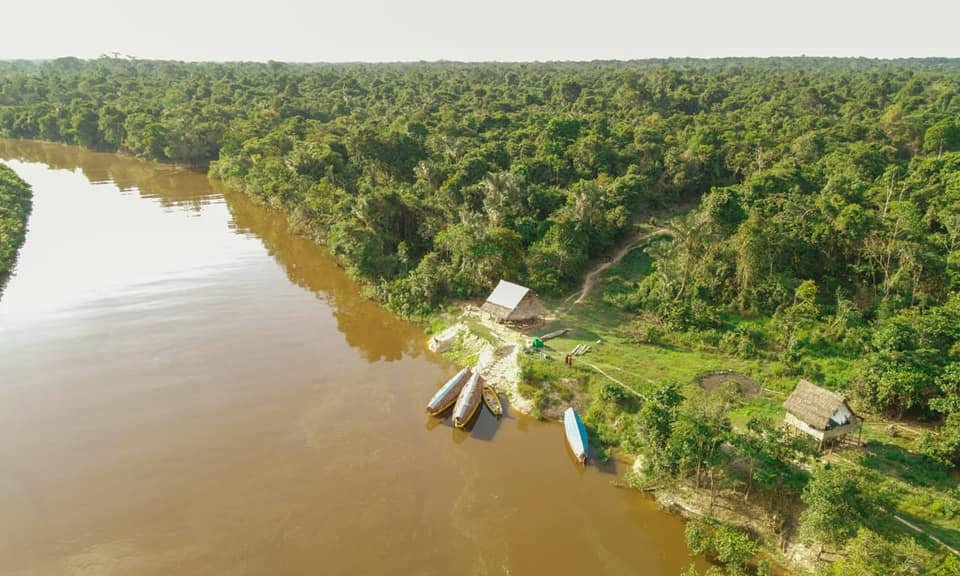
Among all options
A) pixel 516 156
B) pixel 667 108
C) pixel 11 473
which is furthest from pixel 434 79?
pixel 11 473

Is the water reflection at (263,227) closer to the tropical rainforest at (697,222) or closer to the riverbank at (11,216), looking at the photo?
the tropical rainforest at (697,222)

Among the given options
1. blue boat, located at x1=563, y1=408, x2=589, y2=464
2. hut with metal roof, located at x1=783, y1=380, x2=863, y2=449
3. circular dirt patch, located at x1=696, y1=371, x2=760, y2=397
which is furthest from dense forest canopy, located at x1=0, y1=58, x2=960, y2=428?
blue boat, located at x1=563, y1=408, x2=589, y2=464

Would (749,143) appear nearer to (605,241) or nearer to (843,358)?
(605,241)

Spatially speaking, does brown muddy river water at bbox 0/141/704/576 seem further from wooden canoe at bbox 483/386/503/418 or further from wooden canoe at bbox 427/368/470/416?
wooden canoe at bbox 427/368/470/416

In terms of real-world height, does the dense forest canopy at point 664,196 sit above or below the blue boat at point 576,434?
above

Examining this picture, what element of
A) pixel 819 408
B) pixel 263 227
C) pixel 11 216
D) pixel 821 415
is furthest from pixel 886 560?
pixel 11 216

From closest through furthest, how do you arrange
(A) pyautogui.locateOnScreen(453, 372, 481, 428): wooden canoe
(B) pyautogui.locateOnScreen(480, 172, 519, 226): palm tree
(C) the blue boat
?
(C) the blue boat < (A) pyautogui.locateOnScreen(453, 372, 481, 428): wooden canoe < (B) pyautogui.locateOnScreen(480, 172, 519, 226): palm tree

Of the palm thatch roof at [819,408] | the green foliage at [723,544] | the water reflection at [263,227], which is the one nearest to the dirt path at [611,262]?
the water reflection at [263,227]
